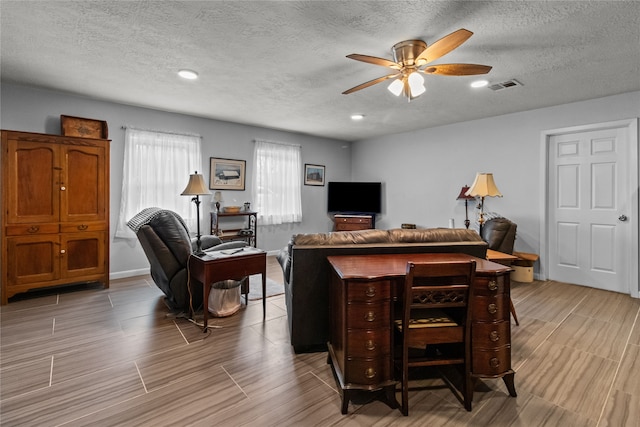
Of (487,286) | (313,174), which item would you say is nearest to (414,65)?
(487,286)

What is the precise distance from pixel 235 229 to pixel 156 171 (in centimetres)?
159

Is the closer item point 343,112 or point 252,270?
point 252,270

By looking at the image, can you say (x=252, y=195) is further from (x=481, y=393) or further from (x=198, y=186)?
(x=481, y=393)

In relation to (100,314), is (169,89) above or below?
above

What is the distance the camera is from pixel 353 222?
21.5 feet

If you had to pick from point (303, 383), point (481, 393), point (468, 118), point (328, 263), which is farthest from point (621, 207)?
point (303, 383)

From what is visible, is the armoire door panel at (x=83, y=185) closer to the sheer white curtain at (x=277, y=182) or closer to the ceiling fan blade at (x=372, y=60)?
the sheer white curtain at (x=277, y=182)

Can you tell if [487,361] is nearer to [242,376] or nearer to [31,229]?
[242,376]

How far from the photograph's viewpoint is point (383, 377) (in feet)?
5.66

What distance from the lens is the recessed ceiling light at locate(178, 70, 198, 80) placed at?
317cm

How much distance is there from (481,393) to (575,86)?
3693 mm

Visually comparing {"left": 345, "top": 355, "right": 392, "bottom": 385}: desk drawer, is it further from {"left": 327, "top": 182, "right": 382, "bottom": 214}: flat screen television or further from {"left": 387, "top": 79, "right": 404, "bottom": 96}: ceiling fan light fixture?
{"left": 327, "top": 182, "right": 382, "bottom": 214}: flat screen television

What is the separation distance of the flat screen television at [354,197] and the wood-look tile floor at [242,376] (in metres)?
3.86

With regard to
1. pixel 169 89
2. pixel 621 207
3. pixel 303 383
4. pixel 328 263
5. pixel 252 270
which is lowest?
pixel 303 383
